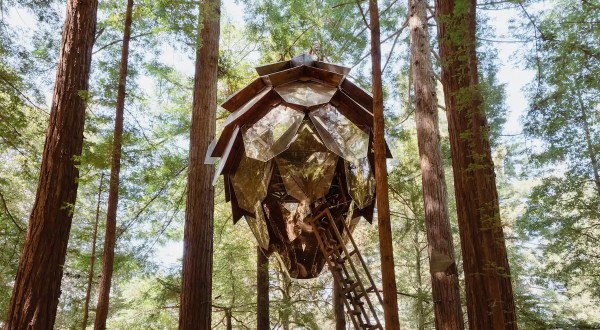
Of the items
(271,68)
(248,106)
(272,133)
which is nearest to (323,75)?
(271,68)

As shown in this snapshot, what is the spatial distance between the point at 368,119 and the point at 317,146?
91cm

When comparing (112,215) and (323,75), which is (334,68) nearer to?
(323,75)

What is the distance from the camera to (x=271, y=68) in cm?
578

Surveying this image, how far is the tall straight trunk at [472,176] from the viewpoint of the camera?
12.9 ft

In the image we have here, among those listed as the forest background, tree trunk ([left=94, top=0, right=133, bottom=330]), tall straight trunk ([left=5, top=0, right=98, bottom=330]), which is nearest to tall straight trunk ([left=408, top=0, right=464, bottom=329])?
the forest background

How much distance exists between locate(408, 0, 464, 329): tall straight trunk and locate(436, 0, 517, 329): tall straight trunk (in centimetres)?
199

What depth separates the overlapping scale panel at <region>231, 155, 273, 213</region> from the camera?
535cm

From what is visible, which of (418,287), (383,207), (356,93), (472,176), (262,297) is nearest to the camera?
(383,207)

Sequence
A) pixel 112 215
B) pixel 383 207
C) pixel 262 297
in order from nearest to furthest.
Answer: pixel 383 207, pixel 112 215, pixel 262 297

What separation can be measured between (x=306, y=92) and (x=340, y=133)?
2.27 feet

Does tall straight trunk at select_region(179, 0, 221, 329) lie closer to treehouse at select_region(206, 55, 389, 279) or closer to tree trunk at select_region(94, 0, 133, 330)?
treehouse at select_region(206, 55, 389, 279)

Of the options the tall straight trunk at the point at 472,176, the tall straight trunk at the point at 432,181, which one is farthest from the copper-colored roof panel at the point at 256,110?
the tall straight trunk at the point at 432,181

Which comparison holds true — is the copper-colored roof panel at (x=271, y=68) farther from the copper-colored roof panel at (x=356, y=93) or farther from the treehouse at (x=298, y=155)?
the copper-colored roof panel at (x=356, y=93)

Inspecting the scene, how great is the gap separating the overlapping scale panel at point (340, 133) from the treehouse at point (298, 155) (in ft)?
0.04
